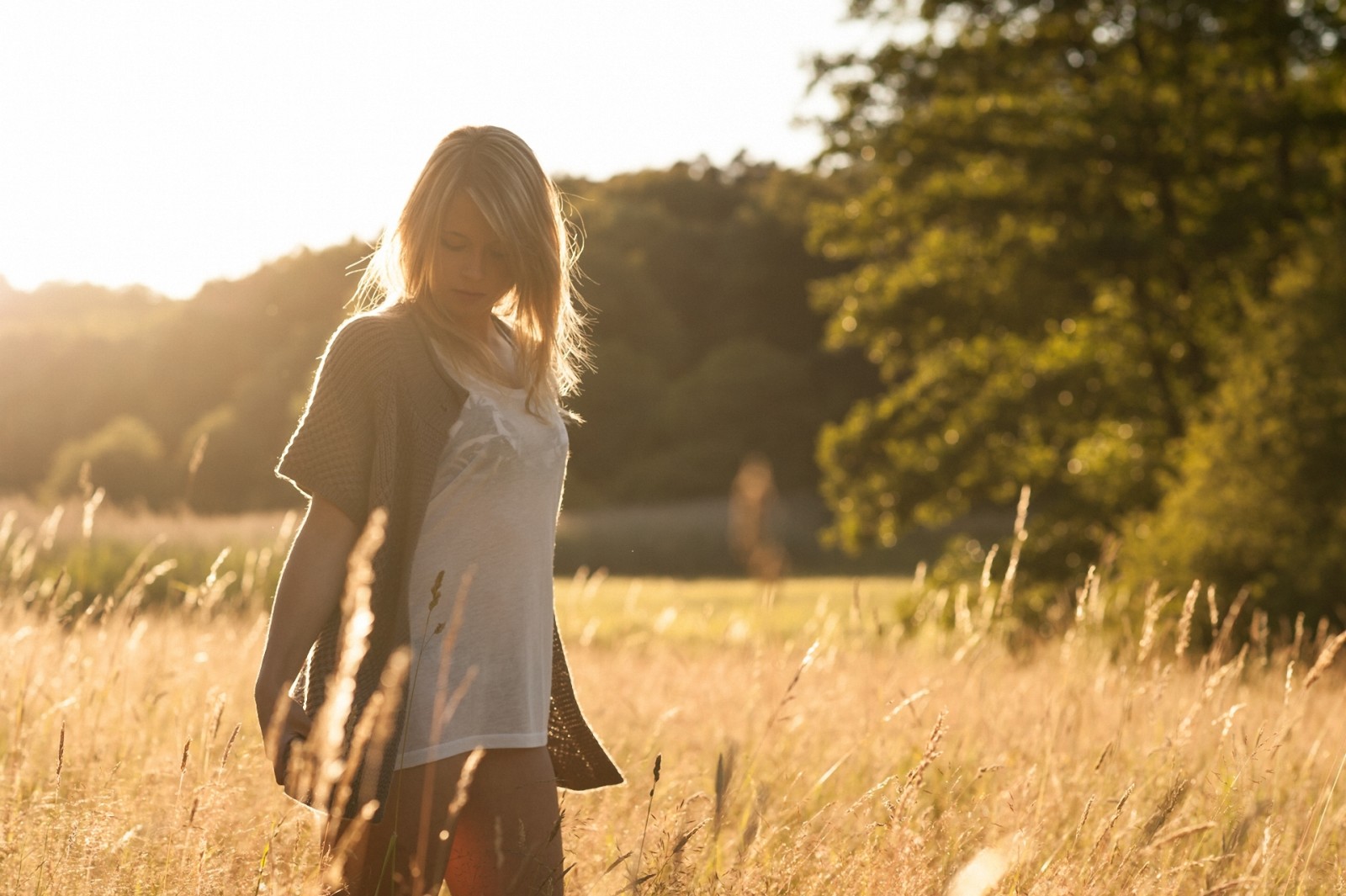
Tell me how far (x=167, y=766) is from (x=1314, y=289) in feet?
31.1

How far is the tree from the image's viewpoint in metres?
13.1

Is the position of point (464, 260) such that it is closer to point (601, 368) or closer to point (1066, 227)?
point (1066, 227)

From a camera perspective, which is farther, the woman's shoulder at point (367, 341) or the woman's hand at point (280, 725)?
the woman's shoulder at point (367, 341)

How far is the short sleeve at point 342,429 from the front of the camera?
77.1 inches

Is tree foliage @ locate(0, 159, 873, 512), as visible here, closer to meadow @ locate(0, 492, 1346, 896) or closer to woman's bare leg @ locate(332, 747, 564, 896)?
meadow @ locate(0, 492, 1346, 896)

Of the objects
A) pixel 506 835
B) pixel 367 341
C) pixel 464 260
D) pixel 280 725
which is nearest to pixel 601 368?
pixel 464 260

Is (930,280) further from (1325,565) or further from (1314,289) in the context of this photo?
(1325,565)

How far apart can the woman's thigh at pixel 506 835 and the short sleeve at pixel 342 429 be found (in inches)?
19.0

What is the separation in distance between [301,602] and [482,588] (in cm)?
30

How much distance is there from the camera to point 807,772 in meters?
4.17

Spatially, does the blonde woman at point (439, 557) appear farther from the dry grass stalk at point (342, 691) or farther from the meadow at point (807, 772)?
the meadow at point (807, 772)

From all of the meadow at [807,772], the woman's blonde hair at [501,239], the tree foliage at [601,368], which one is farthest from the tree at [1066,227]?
the tree foliage at [601,368]

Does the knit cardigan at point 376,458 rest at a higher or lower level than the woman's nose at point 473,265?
lower

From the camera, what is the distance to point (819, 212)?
15.1m
